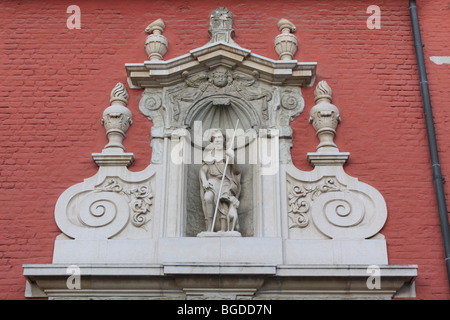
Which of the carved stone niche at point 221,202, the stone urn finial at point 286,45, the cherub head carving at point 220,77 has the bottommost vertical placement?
the carved stone niche at point 221,202

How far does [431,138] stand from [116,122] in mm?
3554

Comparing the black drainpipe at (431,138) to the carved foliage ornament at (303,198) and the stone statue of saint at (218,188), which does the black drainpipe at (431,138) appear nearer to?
the carved foliage ornament at (303,198)

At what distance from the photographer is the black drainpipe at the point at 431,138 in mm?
7887

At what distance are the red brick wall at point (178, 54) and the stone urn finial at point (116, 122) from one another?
13 centimetres

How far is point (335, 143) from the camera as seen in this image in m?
8.54

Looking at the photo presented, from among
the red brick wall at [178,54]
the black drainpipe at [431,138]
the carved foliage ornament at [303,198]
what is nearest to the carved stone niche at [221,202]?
the carved foliage ornament at [303,198]

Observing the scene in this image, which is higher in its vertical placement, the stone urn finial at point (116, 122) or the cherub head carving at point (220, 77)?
the cherub head carving at point (220, 77)

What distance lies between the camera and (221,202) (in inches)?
320

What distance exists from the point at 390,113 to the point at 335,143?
2.55 ft

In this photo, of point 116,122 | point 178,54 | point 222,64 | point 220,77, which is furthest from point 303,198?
point 178,54

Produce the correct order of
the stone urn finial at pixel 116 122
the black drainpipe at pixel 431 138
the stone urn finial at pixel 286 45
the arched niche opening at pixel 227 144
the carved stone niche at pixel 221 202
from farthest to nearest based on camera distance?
the stone urn finial at pixel 286 45 < the stone urn finial at pixel 116 122 < the arched niche opening at pixel 227 144 < the black drainpipe at pixel 431 138 < the carved stone niche at pixel 221 202

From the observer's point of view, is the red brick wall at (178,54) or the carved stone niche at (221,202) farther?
the red brick wall at (178,54)

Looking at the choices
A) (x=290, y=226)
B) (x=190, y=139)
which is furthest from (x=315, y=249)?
(x=190, y=139)

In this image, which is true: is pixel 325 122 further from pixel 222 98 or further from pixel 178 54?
pixel 178 54
